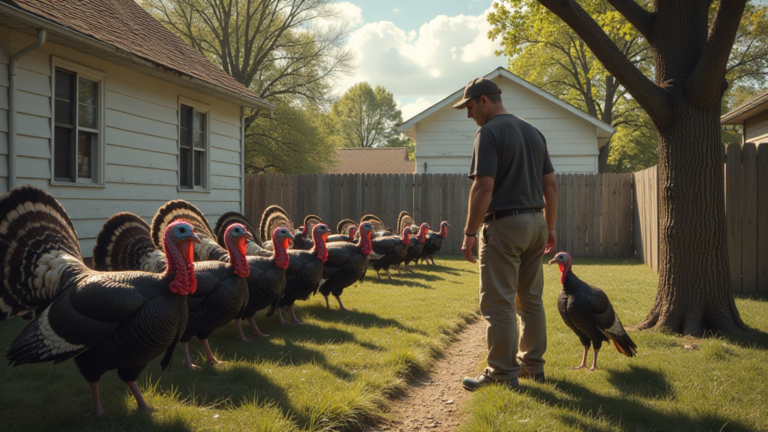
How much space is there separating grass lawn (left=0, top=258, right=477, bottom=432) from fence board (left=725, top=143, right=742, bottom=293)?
5.52 metres

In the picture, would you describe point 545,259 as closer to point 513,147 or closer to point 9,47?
point 513,147

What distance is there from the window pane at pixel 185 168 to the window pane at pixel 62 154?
3468mm

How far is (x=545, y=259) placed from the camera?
15.8m

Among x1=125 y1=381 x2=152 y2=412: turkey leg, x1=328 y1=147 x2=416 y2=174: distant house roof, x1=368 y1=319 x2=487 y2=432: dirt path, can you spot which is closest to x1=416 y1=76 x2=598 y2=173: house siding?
x1=368 y1=319 x2=487 y2=432: dirt path

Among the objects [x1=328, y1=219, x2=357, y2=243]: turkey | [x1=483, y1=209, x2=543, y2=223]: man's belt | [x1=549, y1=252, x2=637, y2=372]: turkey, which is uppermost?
[x1=483, y1=209, x2=543, y2=223]: man's belt

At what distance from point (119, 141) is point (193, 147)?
2.47 m

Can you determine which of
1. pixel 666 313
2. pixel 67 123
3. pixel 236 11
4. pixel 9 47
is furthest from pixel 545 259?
pixel 236 11

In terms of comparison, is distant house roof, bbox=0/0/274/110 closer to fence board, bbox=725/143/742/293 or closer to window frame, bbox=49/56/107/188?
window frame, bbox=49/56/107/188

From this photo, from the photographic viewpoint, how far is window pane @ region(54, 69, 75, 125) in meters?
8.30

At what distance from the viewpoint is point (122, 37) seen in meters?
9.40

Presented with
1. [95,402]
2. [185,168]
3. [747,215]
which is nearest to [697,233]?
[747,215]

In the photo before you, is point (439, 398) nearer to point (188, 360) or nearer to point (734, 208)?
point (188, 360)

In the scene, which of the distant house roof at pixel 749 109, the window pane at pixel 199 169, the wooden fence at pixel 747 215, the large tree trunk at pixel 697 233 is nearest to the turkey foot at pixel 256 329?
the large tree trunk at pixel 697 233

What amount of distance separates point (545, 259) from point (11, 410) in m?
14.1
